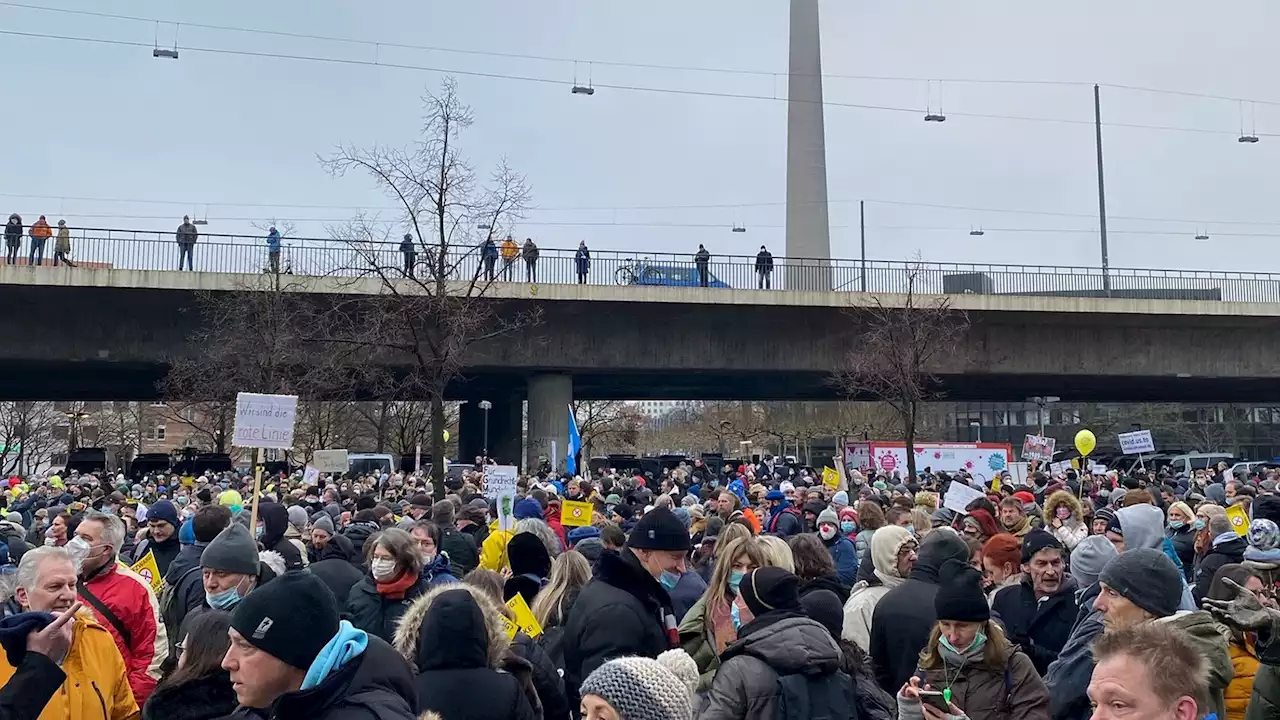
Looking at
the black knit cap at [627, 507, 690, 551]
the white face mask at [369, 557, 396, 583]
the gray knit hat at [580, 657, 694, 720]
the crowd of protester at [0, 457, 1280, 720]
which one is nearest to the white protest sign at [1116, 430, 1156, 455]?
the crowd of protester at [0, 457, 1280, 720]

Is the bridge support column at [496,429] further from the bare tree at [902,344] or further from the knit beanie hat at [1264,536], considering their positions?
the knit beanie hat at [1264,536]

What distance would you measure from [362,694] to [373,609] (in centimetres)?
325

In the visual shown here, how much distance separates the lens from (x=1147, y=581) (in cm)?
482

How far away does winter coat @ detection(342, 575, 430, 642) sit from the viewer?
6.55 m

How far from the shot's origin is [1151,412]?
261 feet

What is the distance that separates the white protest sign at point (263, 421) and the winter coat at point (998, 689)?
9.30 meters

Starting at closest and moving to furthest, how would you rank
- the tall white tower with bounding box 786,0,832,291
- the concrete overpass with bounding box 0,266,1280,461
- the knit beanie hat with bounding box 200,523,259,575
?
the knit beanie hat with bounding box 200,523,259,575 < the concrete overpass with bounding box 0,266,1280,461 < the tall white tower with bounding box 786,0,832,291

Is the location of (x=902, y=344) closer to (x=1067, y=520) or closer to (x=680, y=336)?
(x=680, y=336)

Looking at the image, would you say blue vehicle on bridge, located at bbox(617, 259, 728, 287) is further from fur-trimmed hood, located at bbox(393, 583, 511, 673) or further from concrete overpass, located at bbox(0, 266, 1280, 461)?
fur-trimmed hood, located at bbox(393, 583, 511, 673)

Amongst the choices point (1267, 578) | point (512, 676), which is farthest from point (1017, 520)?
point (512, 676)

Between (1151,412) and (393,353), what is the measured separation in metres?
63.3

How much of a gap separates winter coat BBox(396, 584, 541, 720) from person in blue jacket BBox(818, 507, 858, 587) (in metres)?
6.30

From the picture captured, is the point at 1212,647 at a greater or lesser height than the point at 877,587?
greater

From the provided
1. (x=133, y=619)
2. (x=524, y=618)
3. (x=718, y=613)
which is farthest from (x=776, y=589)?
(x=133, y=619)
